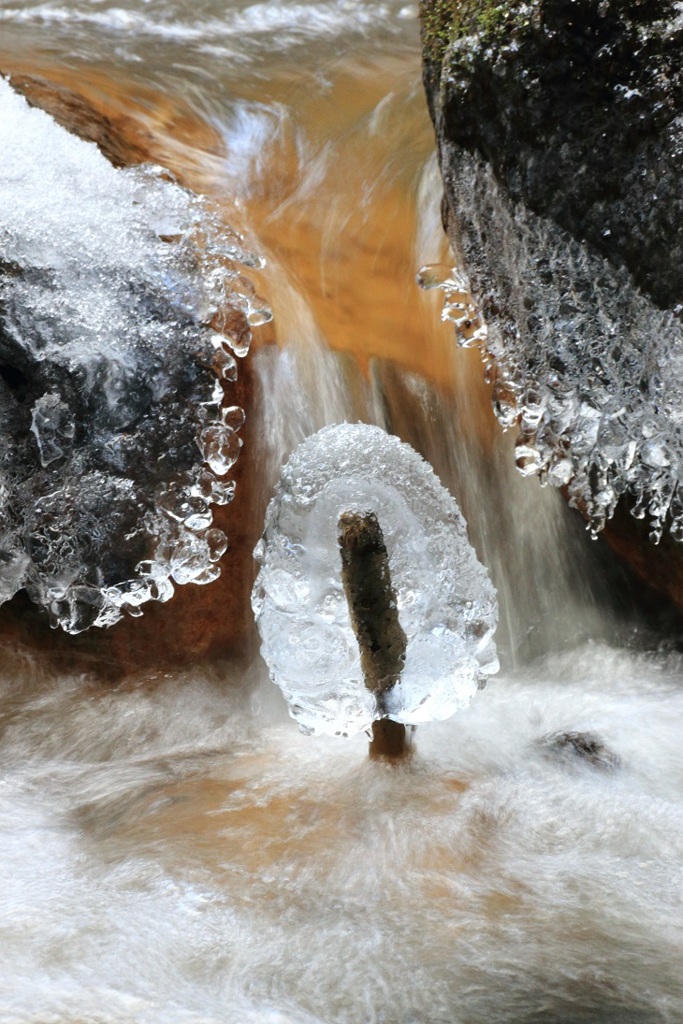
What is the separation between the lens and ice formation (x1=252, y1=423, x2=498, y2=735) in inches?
78.7

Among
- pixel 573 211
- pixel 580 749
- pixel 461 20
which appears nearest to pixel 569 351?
pixel 573 211

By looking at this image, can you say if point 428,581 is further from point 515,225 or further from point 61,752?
point 61,752

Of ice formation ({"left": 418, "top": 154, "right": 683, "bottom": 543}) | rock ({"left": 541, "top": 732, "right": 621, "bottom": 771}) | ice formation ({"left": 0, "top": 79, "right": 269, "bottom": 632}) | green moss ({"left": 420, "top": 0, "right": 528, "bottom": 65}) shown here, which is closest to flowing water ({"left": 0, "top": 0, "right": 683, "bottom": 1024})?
rock ({"left": 541, "top": 732, "right": 621, "bottom": 771})

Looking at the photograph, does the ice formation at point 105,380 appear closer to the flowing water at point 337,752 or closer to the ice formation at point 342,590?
the flowing water at point 337,752

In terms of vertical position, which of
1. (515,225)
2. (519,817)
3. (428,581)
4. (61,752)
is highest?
(515,225)

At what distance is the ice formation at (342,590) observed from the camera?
78.7 inches

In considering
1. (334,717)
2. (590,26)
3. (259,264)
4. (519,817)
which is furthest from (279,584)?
(590,26)

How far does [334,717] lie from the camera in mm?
2082

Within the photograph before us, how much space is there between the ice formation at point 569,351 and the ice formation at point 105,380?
64 cm

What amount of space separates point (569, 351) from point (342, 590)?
33.3 inches

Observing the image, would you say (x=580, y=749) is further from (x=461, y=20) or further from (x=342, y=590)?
(x=461, y=20)

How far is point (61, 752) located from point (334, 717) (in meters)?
0.88

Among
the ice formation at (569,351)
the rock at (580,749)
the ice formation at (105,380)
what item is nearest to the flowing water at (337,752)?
the rock at (580,749)

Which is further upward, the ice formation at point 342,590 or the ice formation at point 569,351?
the ice formation at point 569,351
